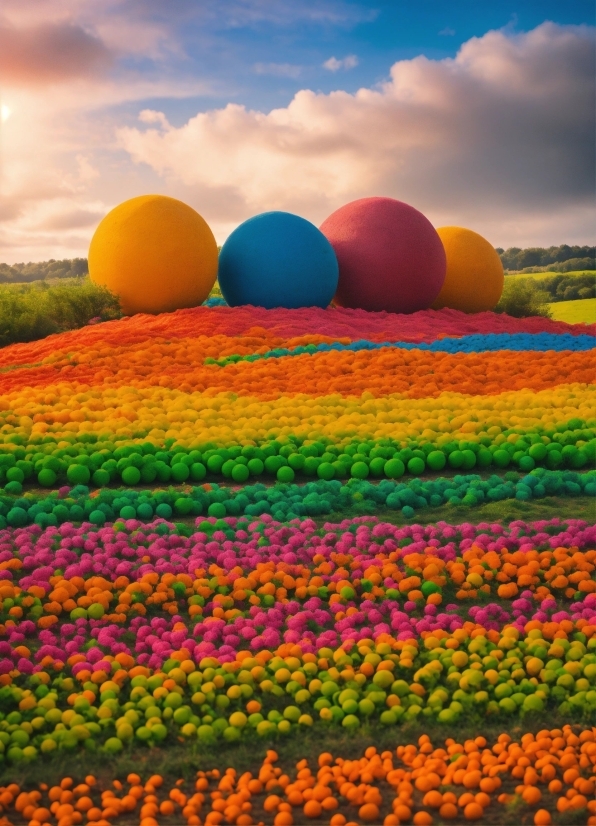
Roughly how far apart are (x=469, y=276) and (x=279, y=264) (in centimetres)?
A: 634

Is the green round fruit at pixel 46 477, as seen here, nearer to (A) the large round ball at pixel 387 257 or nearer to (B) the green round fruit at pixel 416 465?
(B) the green round fruit at pixel 416 465

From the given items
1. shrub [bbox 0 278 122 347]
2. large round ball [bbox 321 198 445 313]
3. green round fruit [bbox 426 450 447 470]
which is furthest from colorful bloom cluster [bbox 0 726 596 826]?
large round ball [bbox 321 198 445 313]

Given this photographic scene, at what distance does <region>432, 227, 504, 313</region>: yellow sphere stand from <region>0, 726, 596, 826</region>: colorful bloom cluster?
57.3 feet

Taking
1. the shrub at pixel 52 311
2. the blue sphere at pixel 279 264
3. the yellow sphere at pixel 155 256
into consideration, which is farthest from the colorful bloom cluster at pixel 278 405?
the blue sphere at pixel 279 264

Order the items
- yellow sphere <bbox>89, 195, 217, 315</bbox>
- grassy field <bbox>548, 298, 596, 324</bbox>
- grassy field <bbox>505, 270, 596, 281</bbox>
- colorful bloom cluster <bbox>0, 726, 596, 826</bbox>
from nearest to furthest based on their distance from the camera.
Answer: colorful bloom cluster <bbox>0, 726, 596, 826</bbox>, yellow sphere <bbox>89, 195, 217, 315</bbox>, grassy field <bbox>548, 298, 596, 324</bbox>, grassy field <bbox>505, 270, 596, 281</bbox>

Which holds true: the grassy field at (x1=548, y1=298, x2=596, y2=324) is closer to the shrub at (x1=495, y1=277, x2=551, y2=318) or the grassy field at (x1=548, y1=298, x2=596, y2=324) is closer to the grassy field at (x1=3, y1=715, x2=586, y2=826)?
the shrub at (x1=495, y1=277, x2=551, y2=318)

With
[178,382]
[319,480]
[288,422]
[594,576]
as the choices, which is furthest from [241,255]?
[594,576]

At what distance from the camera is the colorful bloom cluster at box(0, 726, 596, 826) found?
3.41m

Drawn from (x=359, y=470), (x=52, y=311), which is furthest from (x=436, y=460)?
(x=52, y=311)

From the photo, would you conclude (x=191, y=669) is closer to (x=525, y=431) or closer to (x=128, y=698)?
(x=128, y=698)

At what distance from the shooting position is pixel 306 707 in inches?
161

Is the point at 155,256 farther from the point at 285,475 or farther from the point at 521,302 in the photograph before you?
the point at 521,302

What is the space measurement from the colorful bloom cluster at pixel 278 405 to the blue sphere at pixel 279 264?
251 cm

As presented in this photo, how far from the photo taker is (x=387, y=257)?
17891 millimetres
